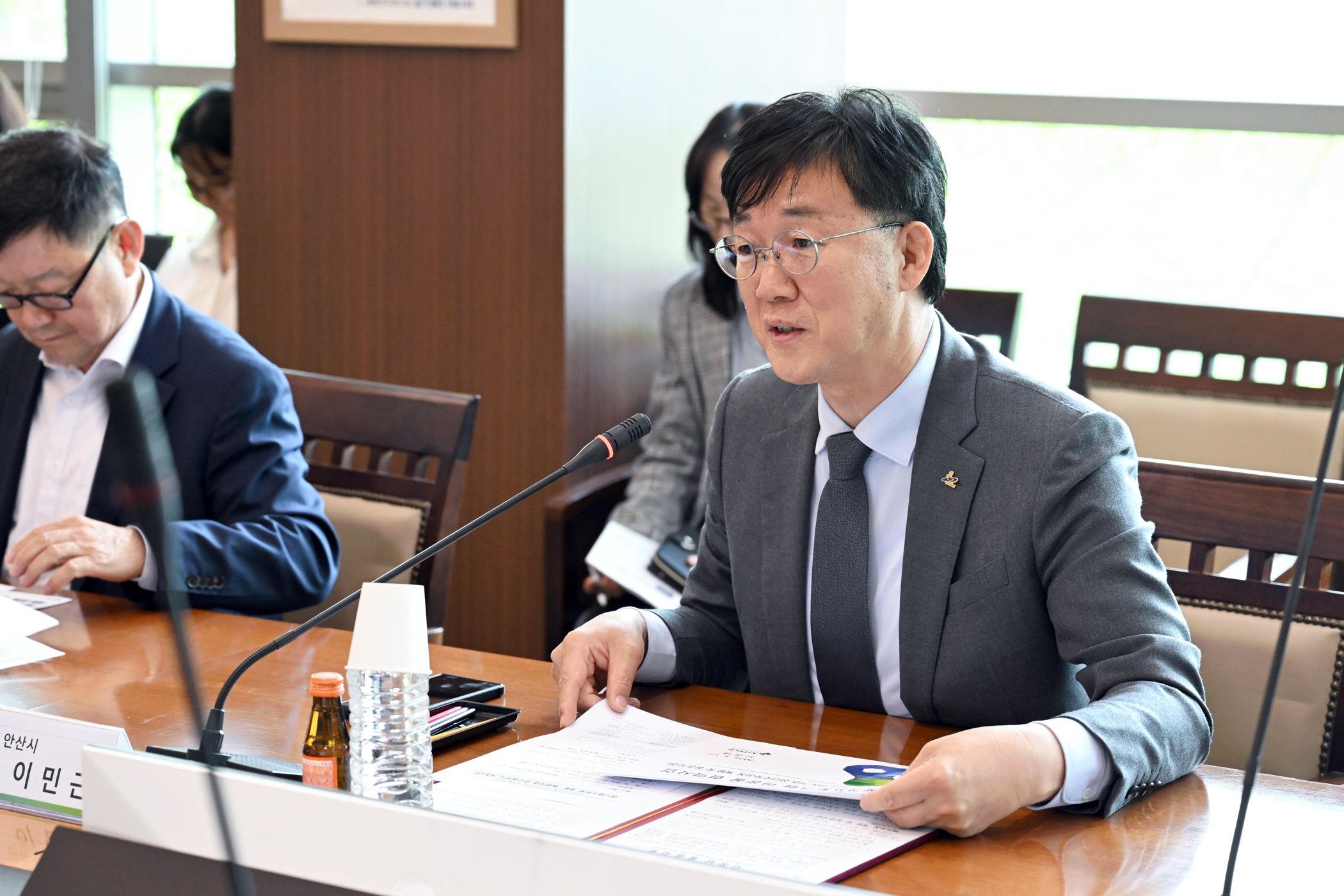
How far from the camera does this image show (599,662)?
1352 millimetres

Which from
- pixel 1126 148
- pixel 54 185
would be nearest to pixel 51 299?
pixel 54 185

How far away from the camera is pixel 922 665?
1.36 metres

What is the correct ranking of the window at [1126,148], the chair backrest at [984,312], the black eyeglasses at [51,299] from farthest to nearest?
the window at [1126,148], the chair backrest at [984,312], the black eyeglasses at [51,299]

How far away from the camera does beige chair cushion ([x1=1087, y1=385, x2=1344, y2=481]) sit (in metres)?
2.45

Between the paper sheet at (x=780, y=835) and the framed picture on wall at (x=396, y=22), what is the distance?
6.64 ft

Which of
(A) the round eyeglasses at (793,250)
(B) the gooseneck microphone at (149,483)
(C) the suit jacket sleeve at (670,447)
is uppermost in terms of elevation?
(A) the round eyeglasses at (793,250)

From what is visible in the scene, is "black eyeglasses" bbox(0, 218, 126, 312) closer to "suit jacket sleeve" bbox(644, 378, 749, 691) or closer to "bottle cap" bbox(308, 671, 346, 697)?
"suit jacket sleeve" bbox(644, 378, 749, 691)

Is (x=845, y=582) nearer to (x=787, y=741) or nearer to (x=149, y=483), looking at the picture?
(x=787, y=741)

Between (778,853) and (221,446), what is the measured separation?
1216 millimetres

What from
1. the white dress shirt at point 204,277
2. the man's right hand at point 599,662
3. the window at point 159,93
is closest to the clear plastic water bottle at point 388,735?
the man's right hand at point 599,662

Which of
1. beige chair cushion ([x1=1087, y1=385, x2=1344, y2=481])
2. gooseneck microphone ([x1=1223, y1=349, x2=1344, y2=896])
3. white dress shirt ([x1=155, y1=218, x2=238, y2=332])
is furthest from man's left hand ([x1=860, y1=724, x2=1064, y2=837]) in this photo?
white dress shirt ([x1=155, y1=218, x2=238, y2=332])

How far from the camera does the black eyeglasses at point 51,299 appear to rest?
1841mm

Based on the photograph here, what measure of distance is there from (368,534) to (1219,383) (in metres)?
1.67

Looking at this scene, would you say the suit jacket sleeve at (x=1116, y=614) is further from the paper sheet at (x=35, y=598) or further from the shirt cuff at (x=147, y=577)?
the paper sheet at (x=35, y=598)
